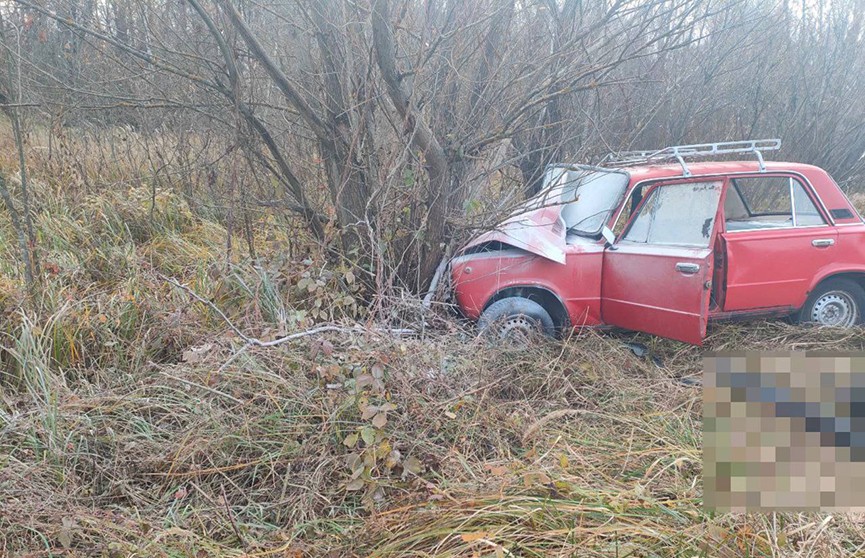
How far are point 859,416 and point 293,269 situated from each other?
3.92 meters

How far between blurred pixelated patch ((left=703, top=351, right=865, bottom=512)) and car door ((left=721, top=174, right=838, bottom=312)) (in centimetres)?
338

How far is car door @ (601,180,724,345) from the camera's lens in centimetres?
444

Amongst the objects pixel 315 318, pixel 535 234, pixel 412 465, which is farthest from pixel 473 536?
pixel 535 234

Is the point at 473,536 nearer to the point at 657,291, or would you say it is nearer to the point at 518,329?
the point at 518,329

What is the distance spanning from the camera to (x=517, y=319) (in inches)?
191

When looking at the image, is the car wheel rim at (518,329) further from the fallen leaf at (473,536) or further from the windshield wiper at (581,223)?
the fallen leaf at (473,536)

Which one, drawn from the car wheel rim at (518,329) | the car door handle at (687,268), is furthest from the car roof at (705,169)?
the car wheel rim at (518,329)

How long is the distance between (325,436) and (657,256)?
9.55 feet

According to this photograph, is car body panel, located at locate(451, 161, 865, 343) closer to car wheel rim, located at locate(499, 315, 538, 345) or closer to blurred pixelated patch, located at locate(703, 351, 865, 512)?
car wheel rim, located at locate(499, 315, 538, 345)

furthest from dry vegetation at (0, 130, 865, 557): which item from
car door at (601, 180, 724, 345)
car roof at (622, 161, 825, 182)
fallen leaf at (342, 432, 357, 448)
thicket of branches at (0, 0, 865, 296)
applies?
car roof at (622, 161, 825, 182)

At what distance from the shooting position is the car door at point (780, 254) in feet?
16.1

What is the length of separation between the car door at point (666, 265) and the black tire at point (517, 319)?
563 mm

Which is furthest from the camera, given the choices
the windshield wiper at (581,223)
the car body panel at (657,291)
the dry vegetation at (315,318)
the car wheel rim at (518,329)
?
the windshield wiper at (581,223)

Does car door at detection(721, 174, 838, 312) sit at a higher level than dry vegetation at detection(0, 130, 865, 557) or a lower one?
higher
